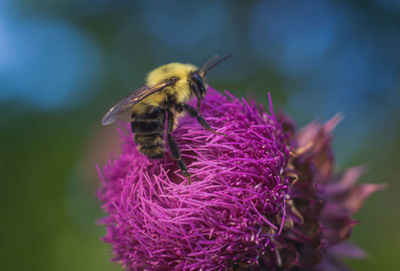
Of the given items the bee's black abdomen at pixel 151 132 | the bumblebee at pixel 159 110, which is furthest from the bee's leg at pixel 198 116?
the bee's black abdomen at pixel 151 132

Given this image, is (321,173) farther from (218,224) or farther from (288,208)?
(218,224)

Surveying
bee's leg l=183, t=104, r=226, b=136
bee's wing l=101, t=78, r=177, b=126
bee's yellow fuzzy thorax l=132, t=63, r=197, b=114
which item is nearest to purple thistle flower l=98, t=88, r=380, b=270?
bee's leg l=183, t=104, r=226, b=136

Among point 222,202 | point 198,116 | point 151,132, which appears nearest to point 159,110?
point 151,132

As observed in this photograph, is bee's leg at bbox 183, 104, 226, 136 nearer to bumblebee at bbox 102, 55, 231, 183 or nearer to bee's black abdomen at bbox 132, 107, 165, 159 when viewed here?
bumblebee at bbox 102, 55, 231, 183

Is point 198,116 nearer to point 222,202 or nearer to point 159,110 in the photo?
point 159,110

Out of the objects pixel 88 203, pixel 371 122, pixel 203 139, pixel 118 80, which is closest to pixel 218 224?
pixel 203 139

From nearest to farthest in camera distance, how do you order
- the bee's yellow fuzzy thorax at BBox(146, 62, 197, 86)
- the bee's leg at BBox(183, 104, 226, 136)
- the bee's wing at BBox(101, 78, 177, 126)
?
the bee's wing at BBox(101, 78, 177, 126), the bee's leg at BBox(183, 104, 226, 136), the bee's yellow fuzzy thorax at BBox(146, 62, 197, 86)
